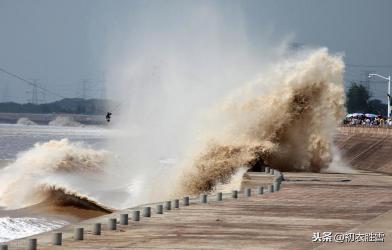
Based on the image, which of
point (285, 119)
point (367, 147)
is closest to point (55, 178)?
point (285, 119)

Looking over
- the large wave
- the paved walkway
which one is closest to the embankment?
the large wave

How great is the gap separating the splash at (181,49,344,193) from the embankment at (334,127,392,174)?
5579 millimetres

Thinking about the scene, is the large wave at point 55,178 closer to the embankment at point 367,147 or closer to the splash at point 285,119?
the splash at point 285,119

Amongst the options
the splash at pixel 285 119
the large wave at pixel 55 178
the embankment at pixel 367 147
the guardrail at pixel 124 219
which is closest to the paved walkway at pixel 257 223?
the guardrail at pixel 124 219

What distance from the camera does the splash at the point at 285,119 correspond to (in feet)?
171

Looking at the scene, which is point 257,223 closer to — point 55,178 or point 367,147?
point 55,178

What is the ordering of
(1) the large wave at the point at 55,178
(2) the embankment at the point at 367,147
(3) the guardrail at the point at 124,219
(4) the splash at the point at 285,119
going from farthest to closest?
1. (2) the embankment at the point at 367,147
2. (4) the splash at the point at 285,119
3. (1) the large wave at the point at 55,178
4. (3) the guardrail at the point at 124,219

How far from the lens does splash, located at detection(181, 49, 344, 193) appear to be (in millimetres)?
52094

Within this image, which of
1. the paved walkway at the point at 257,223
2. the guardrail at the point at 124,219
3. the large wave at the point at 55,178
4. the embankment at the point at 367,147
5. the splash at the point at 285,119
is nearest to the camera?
the guardrail at the point at 124,219

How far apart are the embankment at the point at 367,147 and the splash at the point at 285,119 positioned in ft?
18.3

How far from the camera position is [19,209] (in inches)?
1364

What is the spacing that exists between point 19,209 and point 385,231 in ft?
53.5

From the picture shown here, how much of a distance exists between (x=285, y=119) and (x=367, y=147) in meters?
25.4

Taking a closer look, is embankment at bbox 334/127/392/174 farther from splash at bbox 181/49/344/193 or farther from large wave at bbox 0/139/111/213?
large wave at bbox 0/139/111/213
